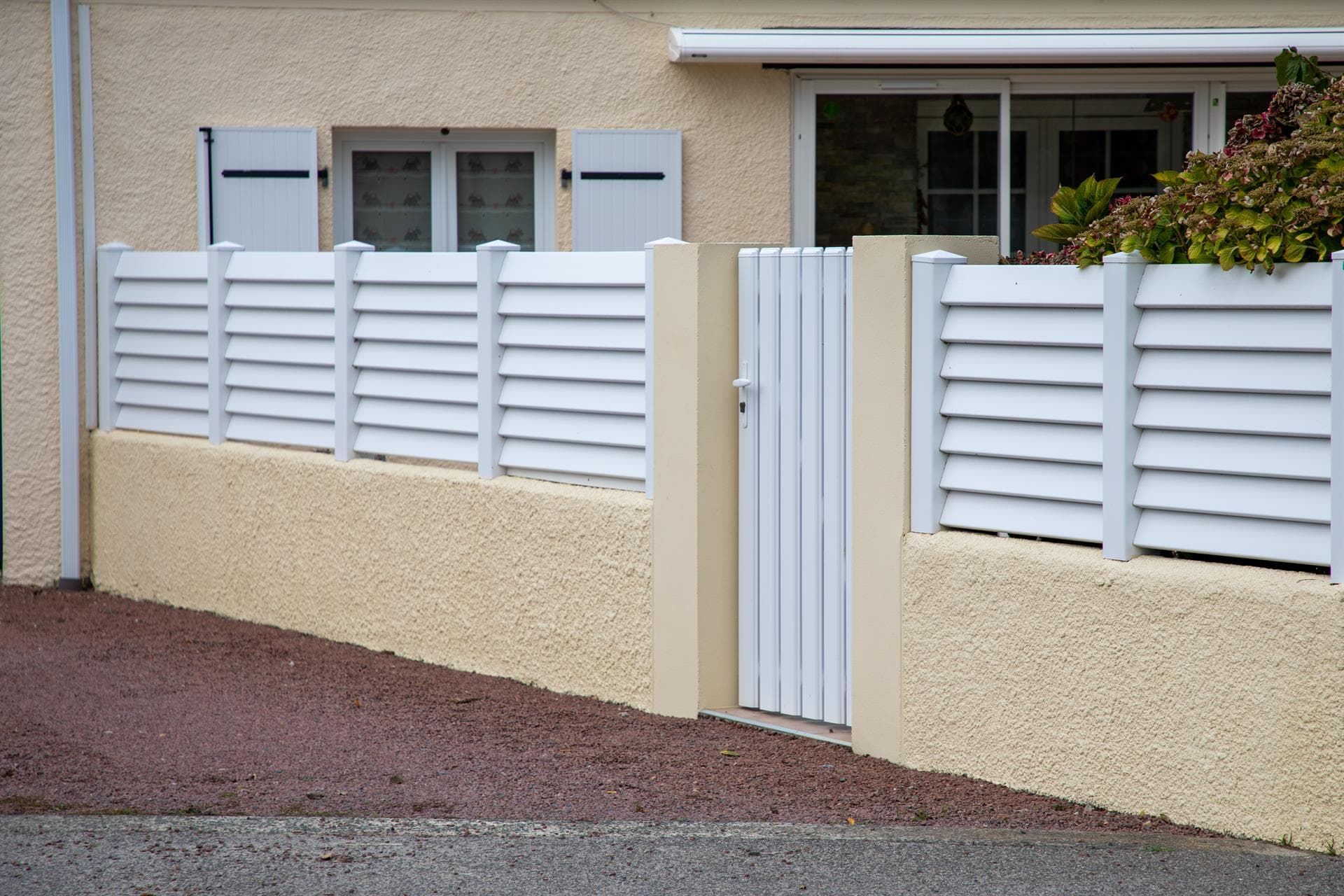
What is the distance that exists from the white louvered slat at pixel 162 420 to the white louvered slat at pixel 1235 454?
5.22 metres

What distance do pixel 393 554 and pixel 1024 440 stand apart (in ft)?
10.6

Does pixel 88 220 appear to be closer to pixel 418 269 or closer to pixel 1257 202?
pixel 418 269

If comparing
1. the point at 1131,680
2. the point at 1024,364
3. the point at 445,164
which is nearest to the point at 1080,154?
the point at 445,164

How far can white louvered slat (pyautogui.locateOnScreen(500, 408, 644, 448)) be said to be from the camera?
6.21m

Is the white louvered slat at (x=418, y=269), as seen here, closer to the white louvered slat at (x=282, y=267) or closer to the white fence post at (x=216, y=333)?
the white louvered slat at (x=282, y=267)

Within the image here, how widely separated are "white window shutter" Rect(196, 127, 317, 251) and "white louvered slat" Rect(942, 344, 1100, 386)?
15.9 ft

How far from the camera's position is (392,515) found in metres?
7.10

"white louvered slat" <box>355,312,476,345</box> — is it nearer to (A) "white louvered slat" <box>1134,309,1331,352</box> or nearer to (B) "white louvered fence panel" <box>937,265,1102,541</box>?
(B) "white louvered fence panel" <box>937,265,1102,541</box>

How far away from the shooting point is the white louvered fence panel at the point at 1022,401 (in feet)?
15.8

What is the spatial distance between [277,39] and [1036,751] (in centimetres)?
606

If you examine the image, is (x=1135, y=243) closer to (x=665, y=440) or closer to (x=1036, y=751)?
(x=1036, y=751)

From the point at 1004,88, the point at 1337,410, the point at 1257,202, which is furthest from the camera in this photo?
the point at 1004,88

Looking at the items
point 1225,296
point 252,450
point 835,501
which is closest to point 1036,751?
point 835,501

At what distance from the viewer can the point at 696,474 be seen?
5.85 metres
